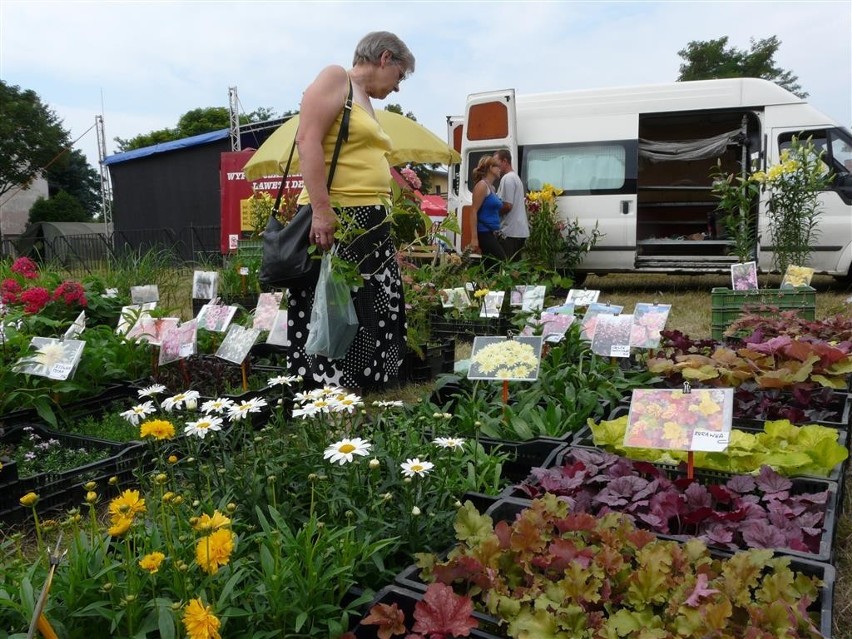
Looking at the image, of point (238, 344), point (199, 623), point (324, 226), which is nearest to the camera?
point (199, 623)

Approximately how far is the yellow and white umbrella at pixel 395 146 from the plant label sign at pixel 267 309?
2.62 metres

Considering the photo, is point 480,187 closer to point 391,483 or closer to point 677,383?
point 677,383

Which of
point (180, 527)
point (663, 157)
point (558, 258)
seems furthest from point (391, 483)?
point (663, 157)

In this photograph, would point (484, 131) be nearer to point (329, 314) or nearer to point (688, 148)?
point (688, 148)

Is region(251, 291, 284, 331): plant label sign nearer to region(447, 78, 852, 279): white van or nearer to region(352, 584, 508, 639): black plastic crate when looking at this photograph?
region(352, 584, 508, 639): black plastic crate

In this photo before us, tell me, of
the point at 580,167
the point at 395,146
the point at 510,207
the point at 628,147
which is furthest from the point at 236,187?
the point at 628,147

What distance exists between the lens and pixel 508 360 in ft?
7.94

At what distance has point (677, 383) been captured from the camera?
9.57ft

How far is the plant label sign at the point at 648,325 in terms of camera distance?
3.23 meters

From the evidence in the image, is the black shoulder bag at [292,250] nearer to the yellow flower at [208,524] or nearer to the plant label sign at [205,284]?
the yellow flower at [208,524]

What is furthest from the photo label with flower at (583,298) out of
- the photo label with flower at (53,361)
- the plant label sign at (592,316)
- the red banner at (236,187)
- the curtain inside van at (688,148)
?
the red banner at (236,187)

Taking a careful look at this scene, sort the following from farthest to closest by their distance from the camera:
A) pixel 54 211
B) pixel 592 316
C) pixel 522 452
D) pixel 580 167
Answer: pixel 54 211, pixel 580 167, pixel 592 316, pixel 522 452

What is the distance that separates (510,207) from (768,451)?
16.8 feet

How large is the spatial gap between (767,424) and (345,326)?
168 centimetres
